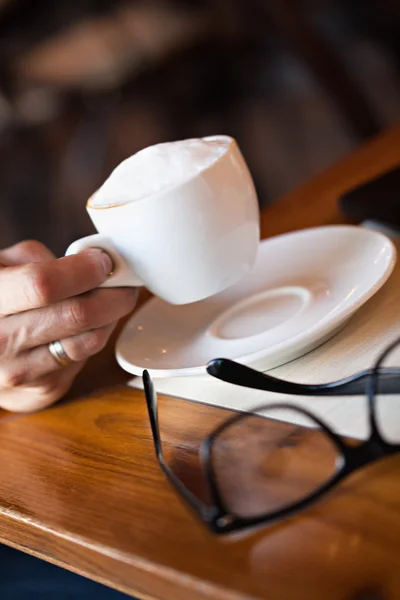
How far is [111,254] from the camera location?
505mm

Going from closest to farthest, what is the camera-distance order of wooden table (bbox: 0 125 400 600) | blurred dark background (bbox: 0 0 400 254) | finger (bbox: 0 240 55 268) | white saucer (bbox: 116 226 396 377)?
1. wooden table (bbox: 0 125 400 600)
2. white saucer (bbox: 116 226 396 377)
3. finger (bbox: 0 240 55 268)
4. blurred dark background (bbox: 0 0 400 254)

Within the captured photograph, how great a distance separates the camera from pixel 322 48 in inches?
80.7

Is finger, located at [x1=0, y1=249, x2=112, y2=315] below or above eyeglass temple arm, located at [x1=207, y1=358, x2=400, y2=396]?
above

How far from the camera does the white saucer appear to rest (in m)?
0.47

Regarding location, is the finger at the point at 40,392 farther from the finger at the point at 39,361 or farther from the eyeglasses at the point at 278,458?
the eyeglasses at the point at 278,458

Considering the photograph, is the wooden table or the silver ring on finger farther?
the silver ring on finger

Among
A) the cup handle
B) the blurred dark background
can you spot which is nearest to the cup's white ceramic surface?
the cup handle

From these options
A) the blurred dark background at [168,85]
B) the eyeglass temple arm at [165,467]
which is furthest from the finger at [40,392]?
the blurred dark background at [168,85]

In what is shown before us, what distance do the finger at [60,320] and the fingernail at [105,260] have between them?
0.02 metres

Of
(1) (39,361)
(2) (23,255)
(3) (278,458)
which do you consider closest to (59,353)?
(1) (39,361)

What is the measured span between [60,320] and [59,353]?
35 millimetres

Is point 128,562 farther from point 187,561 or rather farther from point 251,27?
point 251,27

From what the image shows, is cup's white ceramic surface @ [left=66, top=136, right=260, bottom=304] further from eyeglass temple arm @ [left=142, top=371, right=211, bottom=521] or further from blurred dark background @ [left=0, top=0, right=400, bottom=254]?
blurred dark background @ [left=0, top=0, right=400, bottom=254]

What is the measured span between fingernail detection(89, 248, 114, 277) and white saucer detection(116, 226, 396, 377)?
0.07 meters
